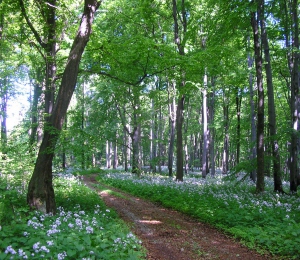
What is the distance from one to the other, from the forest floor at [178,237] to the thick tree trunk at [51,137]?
2768 millimetres

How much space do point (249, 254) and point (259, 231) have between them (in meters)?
1.02

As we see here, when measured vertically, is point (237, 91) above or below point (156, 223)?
above

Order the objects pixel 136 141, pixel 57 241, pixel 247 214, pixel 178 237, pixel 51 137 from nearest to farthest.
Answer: pixel 57 241 < pixel 178 237 < pixel 51 137 < pixel 247 214 < pixel 136 141

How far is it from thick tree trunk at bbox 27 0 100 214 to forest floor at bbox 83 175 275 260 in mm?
2768

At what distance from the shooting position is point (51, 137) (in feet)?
24.4

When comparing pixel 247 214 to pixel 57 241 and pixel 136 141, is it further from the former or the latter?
pixel 136 141

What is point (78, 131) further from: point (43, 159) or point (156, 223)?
point (156, 223)

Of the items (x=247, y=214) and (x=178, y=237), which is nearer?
(x=178, y=237)

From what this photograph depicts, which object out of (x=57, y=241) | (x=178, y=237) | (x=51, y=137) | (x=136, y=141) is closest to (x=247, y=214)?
(x=178, y=237)

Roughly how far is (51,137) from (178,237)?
466cm

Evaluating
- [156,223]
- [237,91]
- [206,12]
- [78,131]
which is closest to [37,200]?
[78,131]

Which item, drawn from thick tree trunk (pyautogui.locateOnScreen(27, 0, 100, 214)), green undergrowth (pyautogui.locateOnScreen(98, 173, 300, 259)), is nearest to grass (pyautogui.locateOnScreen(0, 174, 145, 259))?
thick tree trunk (pyautogui.locateOnScreen(27, 0, 100, 214))

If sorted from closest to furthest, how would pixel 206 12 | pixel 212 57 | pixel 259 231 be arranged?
1. pixel 259 231
2. pixel 212 57
3. pixel 206 12

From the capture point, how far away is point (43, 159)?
7.43 metres
